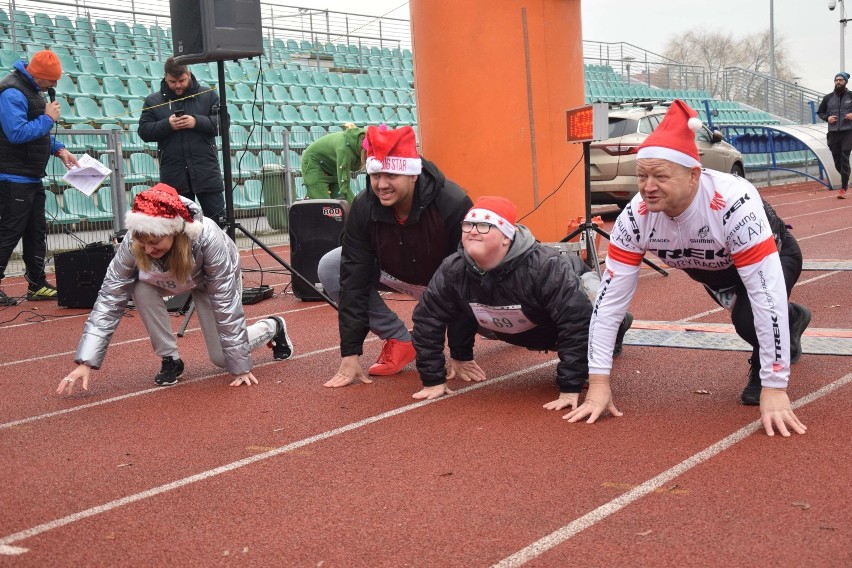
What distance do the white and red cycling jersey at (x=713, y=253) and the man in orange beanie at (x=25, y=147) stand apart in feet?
21.1

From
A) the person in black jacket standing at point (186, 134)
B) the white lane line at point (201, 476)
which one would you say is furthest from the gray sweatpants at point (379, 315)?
the person in black jacket standing at point (186, 134)

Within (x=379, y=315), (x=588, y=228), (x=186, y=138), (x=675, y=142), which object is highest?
(x=186, y=138)

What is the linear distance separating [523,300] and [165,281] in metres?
2.10

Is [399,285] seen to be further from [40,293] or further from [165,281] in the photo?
[40,293]

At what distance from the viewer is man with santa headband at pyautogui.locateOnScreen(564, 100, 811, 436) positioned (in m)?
4.46

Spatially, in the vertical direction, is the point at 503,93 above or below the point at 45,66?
below

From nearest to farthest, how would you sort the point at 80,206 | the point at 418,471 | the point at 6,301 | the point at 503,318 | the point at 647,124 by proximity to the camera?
1. the point at 418,471
2. the point at 503,318
3. the point at 6,301
4. the point at 80,206
5. the point at 647,124

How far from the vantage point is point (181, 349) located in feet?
24.6

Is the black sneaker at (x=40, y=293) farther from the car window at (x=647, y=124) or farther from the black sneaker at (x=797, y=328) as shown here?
the car window at (x=647, y=124)

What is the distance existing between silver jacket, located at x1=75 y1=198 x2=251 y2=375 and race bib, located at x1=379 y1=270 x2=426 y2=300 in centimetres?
89

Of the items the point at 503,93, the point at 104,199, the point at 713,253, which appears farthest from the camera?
the point at 104,199

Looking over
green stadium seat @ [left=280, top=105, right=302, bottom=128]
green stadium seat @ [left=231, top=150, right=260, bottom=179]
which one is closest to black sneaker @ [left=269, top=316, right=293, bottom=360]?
green stadium seat @ [left=231, top=150, right=260, bottom=179]

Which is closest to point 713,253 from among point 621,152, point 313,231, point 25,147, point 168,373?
point 168,373

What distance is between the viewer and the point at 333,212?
9.36 m
